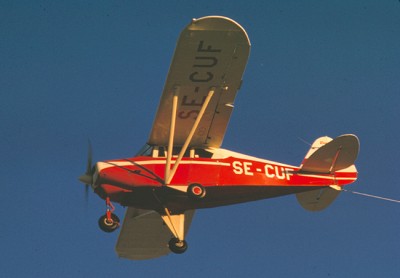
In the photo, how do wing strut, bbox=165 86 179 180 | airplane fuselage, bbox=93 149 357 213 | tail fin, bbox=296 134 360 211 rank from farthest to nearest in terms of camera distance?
tail fin, bbox=296 134 360 211, airplane fuselage, bbox=93 149 357 213, wing strut, bbox=165 86 179 180

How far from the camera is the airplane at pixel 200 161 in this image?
66.4 ft

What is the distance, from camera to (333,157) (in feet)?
75.1

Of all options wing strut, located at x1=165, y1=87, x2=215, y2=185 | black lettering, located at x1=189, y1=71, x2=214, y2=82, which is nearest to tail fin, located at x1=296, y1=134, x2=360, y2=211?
wing strut, located at x1=165, y1=87, x2=215, y2=185

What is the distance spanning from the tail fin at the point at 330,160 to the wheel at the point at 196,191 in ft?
10.9

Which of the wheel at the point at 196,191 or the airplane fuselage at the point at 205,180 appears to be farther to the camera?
the airplane fuselage at the point at 205,180

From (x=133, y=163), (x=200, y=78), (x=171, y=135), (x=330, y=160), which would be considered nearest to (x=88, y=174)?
(x=133, y=163)

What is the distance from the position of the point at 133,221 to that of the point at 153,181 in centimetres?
423

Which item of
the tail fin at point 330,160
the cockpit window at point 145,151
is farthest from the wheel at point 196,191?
the tail fin at point 330,160

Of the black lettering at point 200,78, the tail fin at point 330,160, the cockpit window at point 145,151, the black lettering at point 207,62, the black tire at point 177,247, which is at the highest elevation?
the black lettering at point 207,62

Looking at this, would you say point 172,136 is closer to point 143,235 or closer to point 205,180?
point 205,180

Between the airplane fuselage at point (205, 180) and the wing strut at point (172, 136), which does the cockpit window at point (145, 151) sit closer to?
the airplane fuselage at point (205, 180)

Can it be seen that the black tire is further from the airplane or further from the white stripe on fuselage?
the white stripe on fuselage

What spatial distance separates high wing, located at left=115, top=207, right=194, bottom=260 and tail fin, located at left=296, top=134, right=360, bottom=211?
4.19 meters

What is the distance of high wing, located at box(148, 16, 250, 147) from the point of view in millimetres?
19766
